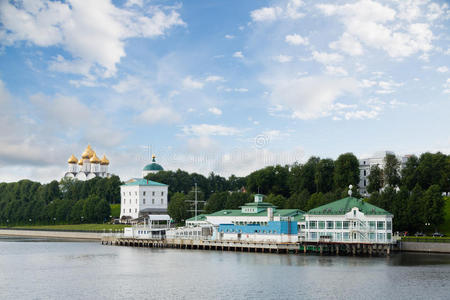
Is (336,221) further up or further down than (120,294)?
further up

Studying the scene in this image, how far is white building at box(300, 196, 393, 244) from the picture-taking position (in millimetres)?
72938

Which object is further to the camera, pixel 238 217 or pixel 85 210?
pixel 85 210

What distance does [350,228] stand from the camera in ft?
243

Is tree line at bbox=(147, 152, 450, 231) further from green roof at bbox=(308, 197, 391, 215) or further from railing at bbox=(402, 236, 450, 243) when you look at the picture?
green roof at bbox=(308, 197, 391, 215)

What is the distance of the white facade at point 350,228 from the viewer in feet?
239

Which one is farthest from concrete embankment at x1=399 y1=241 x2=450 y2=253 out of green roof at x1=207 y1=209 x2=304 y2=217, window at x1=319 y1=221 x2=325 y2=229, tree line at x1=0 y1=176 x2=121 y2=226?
tree line at x1=0 y1=176 x2=121 y2=226

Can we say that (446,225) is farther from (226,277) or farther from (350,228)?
(226,277)

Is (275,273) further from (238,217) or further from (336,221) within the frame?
(238,217)

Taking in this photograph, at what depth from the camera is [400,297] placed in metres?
44.4

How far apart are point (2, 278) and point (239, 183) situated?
135069mm

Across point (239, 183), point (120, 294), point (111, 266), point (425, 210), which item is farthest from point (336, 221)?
point (239, 183)

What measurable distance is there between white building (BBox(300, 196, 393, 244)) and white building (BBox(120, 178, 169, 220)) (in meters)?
74.4

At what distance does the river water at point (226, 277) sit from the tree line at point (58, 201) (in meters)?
68.9

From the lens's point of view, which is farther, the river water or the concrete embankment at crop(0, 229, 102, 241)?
the concrete embankment at crop(0, 229, 102, 241)
